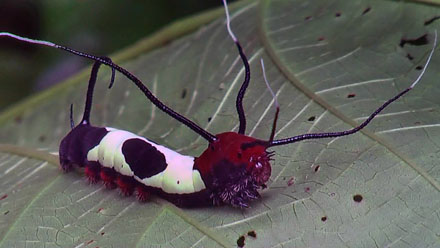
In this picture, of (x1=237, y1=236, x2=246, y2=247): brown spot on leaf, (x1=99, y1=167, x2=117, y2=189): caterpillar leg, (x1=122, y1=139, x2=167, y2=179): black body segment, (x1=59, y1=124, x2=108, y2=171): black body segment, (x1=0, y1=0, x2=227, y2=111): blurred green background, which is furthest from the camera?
(x1=0, y1=0, x2=227, y2=111): blurred green background

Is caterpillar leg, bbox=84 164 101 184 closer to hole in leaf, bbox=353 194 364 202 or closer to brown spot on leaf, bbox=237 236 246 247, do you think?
brown spot on leaf, bbox=237 236 246 247

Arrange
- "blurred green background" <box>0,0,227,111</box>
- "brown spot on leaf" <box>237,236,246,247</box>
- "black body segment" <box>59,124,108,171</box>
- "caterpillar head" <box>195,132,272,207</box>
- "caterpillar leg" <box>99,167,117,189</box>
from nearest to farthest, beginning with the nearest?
"brown spot on leaf" <box>237,236,246,247</box>
"caterpillar head" <box>195,132,272,207</box>
"caterpillar leg" <box>99,167,117,189</box>
"black body segment" <box>59,124,108,171</box>
"blurred green background" <box>0,0,227,111</box>

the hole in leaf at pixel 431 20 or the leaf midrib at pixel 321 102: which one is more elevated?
the hole in leaf at pixel 431 20

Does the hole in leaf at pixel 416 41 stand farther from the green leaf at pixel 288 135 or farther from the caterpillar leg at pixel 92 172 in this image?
the caterpillar leg at pixel 92 172

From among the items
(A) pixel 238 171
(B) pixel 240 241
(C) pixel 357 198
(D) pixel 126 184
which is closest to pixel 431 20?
(C) pixel 357 198

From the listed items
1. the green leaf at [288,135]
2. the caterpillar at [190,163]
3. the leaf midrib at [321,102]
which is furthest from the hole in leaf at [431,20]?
the leaf midrib at [321,102]

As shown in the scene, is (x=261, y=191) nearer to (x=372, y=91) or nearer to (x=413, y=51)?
(x=372, y=91)

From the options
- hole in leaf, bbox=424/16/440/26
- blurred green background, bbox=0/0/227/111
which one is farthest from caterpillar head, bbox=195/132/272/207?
blurred green background, bbox=0/0/227/111

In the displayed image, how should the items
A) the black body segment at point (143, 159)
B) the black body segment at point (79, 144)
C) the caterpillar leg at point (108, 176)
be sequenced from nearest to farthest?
the black body segment at point (143, 159)
the caterpillar leg at point (108, 176)
the black body segment at point (79, 144)
